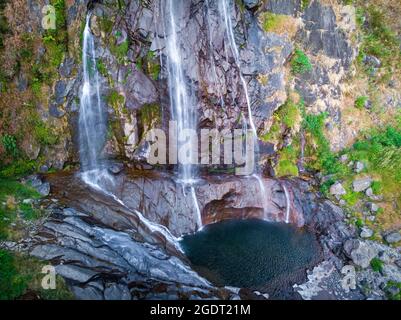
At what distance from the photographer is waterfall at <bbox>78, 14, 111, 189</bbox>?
15586 millimetres

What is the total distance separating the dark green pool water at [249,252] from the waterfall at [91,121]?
489 cm

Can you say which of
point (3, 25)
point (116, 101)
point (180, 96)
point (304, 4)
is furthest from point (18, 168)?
point (304, 4)

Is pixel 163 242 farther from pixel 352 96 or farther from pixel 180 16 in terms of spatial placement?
pixel 352 96

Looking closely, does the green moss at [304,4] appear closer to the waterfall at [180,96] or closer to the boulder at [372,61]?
the boulder at [372,61]

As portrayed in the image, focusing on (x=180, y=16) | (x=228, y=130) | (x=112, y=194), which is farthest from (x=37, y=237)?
(x=180, y=16)

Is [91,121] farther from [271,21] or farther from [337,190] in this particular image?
[337,190]

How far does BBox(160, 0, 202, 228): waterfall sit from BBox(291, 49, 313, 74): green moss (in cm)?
567

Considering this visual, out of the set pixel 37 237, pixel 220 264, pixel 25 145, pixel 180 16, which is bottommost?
pixel 220 264

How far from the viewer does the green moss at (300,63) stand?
18469 mm

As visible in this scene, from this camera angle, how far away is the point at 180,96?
1662 centimetres

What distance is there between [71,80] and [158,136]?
435cm

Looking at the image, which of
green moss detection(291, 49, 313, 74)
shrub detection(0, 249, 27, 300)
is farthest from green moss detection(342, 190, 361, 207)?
shrub detection(0, 249, 27, 300)

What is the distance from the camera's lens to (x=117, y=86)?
633 inches

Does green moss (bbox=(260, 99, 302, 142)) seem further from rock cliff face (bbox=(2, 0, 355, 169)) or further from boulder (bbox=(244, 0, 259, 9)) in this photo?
boulder (bbox=(244, 0, 259, 9))
